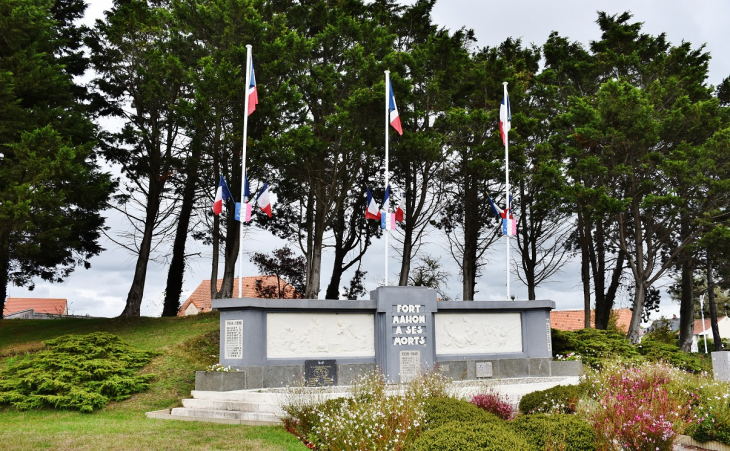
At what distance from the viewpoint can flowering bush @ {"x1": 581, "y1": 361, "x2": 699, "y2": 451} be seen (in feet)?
28.8

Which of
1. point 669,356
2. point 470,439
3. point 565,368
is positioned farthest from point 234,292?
point 470,439

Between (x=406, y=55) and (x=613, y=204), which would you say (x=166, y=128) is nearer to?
(x=406, y=55)

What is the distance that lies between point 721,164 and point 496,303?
1487 cm

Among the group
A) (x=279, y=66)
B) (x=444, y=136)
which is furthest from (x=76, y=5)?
(x=444, y=136)

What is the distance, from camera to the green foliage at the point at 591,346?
19766mm

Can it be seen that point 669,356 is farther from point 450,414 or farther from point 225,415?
point 225,415

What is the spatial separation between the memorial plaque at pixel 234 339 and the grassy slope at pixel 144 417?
5.16 ft

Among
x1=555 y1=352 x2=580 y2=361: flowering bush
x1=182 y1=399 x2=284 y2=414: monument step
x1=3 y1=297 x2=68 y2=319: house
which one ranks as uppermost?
x1=3 y1=297 x2=68 y2=319: house

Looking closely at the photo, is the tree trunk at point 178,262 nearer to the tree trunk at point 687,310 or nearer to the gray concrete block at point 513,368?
the gray concrete block at point 513,368

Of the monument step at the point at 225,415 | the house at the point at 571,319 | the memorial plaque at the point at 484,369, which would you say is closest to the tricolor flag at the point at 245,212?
the monument step at the point at 225,415

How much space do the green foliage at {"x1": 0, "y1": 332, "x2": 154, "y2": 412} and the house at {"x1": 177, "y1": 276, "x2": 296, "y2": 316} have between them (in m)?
11.1

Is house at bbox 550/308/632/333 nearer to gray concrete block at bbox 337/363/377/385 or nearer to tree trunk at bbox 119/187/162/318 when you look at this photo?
tree trunk at bbox 119/187/162/318

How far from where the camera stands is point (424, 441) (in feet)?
24.6

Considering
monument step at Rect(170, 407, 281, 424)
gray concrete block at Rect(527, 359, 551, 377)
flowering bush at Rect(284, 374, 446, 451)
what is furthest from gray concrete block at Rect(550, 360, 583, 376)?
monument step at Rect(170, 407, 281, 424)
